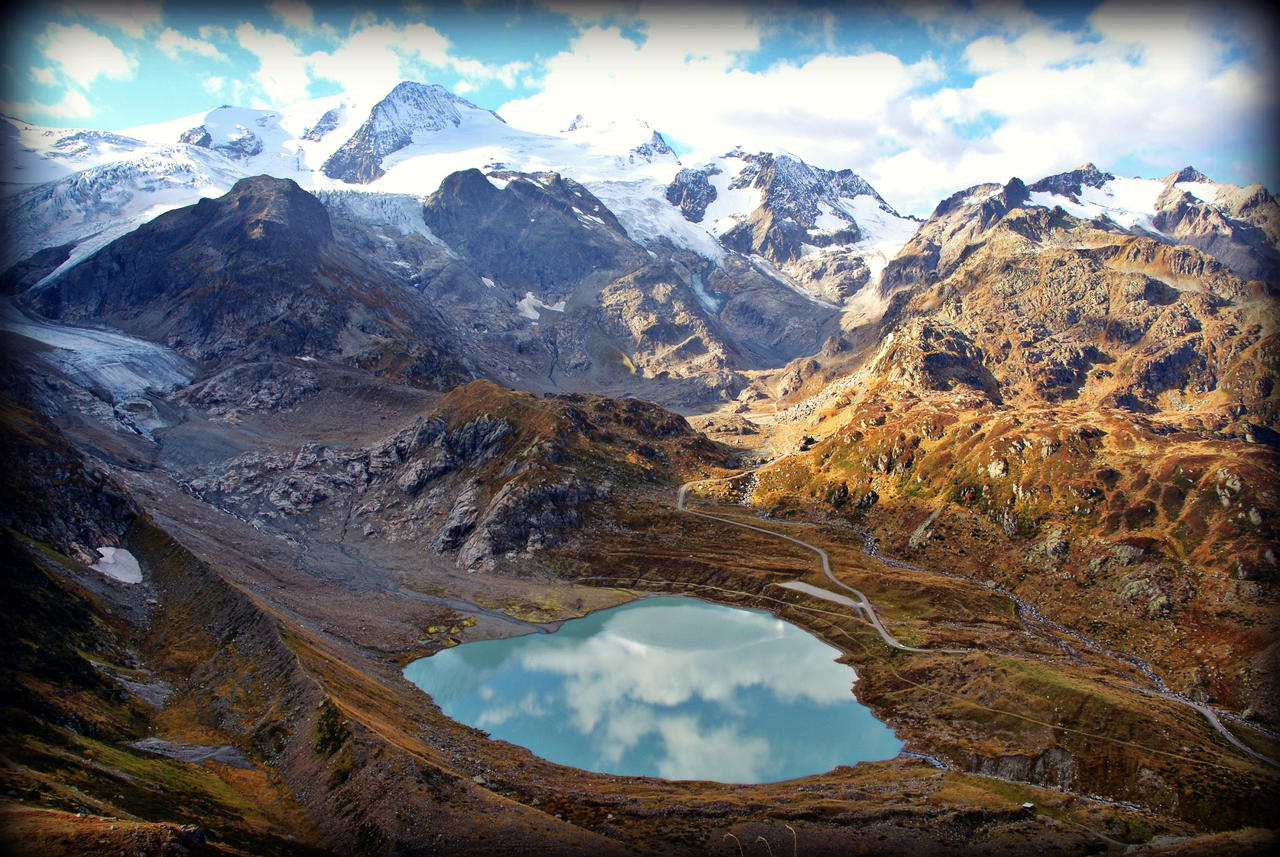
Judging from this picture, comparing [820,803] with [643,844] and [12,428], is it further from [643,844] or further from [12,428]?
[12,428]

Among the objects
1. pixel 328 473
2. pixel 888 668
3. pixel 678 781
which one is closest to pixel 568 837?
pixel 678 781

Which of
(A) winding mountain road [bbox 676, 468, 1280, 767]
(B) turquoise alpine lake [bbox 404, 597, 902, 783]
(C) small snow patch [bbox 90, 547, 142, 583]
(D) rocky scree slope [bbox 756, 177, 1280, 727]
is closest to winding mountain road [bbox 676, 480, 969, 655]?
(A) winding mountain road [bbox 676, 468, 1280, 767]

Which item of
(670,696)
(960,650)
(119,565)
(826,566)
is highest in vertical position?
(826,566)

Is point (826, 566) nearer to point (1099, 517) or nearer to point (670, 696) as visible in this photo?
point (1099, 517)

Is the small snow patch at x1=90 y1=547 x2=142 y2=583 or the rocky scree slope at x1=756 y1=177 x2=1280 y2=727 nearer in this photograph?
the small snow patch at x1=90 y1=547 x2=142 y2=583

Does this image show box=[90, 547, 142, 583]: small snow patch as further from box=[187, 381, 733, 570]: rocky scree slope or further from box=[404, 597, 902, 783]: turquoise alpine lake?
box=[187, 381, 733, 570]: rocky scree slope

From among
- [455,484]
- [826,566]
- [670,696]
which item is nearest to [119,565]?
[670,696]
